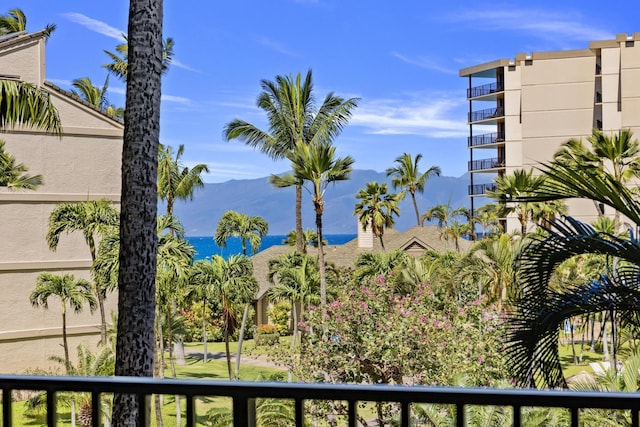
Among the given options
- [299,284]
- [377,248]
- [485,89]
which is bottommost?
[299,284]

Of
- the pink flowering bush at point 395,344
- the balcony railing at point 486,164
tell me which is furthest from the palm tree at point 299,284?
the balcony railing at point 486,164

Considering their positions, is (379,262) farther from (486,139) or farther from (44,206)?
(486,139)

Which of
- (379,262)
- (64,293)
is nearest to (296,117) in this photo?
(379,262)

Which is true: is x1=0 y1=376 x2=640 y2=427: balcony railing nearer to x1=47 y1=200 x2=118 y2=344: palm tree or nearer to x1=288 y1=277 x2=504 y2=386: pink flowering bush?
x1=288 y1=277 x2=504 y2=386: pink flowering bush

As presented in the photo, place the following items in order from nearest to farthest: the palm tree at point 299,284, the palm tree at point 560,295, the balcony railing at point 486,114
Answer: the palm tree at point 560,295, the palm tree at point 299,284, the balcony railing at point 486,114

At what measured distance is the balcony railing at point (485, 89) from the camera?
167ft

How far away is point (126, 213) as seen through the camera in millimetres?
5586

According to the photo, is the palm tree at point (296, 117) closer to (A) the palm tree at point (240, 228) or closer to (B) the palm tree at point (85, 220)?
(B) the palm tree at point (85, 220)

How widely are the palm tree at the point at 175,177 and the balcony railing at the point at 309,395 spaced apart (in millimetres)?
32921

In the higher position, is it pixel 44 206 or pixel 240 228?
pixel 44 206

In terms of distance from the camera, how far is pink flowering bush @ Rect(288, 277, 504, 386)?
1491 centimetres

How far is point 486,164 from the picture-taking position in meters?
51.4

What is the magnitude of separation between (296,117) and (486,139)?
23.3m

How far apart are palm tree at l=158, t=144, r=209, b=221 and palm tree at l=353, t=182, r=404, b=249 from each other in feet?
41.2
